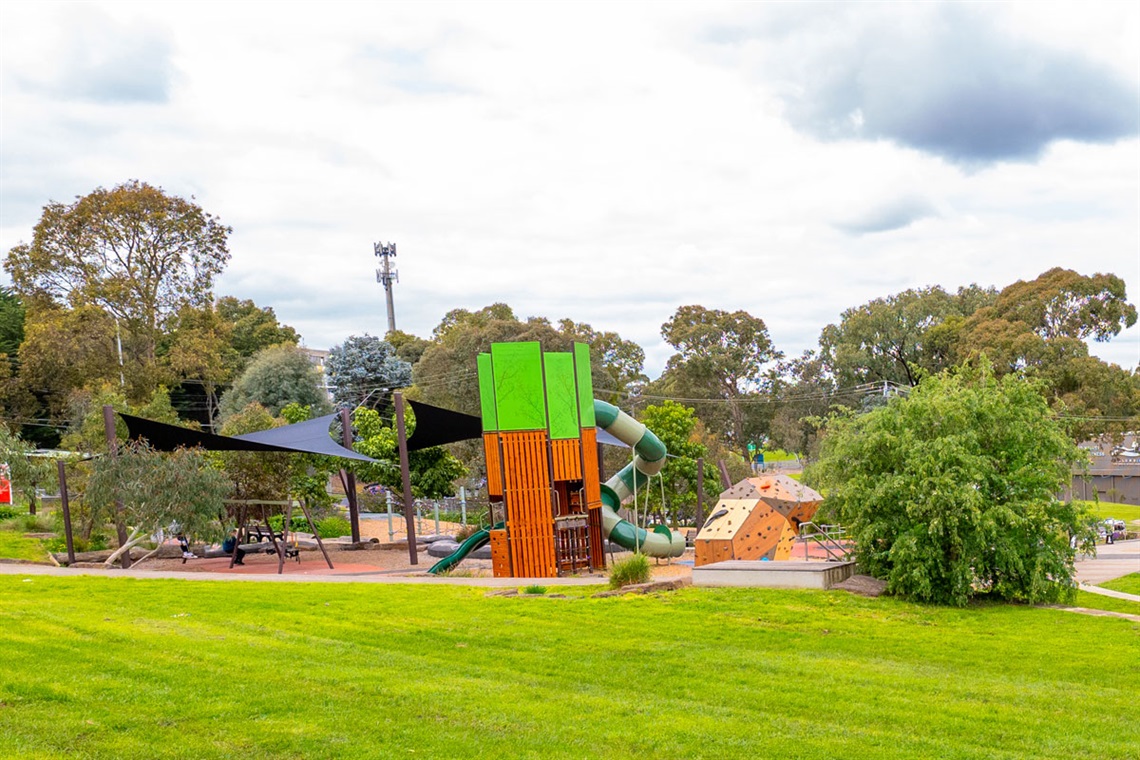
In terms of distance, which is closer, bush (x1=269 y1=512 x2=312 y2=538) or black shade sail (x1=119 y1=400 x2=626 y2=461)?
black shade sail (x1=119 y1=400 x2=626 y2=461)

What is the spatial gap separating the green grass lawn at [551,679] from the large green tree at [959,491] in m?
1.06

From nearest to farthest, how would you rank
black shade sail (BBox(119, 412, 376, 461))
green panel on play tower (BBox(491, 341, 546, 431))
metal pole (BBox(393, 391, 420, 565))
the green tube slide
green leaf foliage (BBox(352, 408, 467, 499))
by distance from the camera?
green panel on play tower (BBox(491, 341, 546, 431))
metal pole (BBox(393, 391, 420, 565))
the green tube slide
black shade sail (BBox(119, 412, 376, 461))
green leaf foliage (BBox(352, 408, 467, 499))

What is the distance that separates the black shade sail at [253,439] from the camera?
70.1 ft

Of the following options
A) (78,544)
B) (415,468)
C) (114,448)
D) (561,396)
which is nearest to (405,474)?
(561,396)

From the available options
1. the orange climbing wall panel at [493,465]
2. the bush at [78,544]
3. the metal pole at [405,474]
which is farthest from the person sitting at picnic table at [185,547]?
the orange climbing wall panel at [493,465]

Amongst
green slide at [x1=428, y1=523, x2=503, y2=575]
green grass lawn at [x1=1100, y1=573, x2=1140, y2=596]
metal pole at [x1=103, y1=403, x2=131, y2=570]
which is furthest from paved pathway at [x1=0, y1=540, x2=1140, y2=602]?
metal pole at [x1=103, y1=403, x2=131, y2=570]

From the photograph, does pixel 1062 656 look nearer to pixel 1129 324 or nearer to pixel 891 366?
pixel 1129 324

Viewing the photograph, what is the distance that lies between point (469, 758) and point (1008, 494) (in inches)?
462

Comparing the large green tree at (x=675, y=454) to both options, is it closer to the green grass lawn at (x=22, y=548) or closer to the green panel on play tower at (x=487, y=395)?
the green panel on play tower at (x=487, y=395)

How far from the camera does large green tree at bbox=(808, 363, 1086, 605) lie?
1535 cm

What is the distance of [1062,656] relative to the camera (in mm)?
10938

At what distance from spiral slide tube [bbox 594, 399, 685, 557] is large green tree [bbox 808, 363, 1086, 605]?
4.89 meters

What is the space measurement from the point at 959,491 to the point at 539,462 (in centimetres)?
710

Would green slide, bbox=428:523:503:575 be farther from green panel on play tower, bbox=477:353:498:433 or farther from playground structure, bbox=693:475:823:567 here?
playground structure, bbox=693:475:823:567
